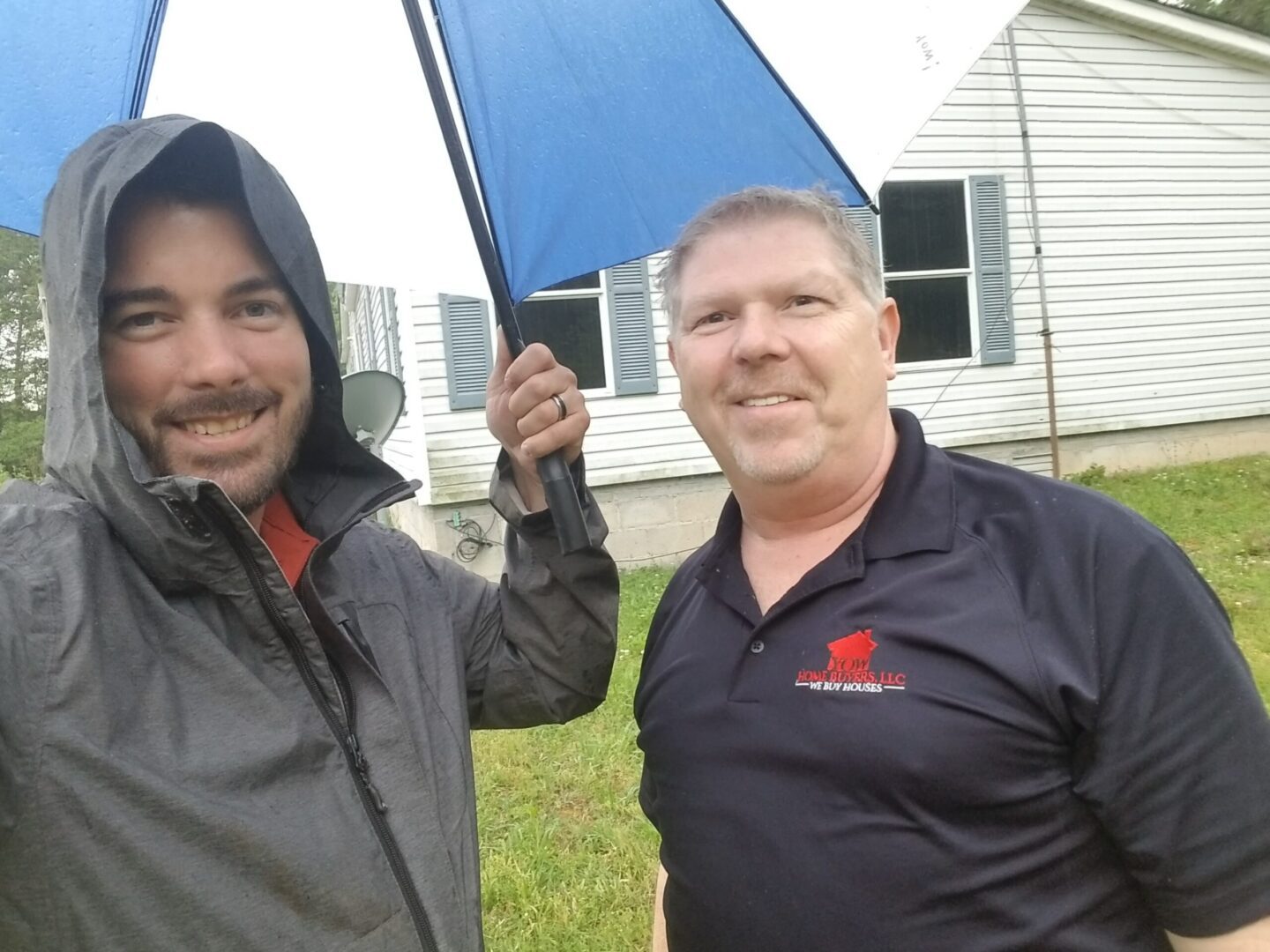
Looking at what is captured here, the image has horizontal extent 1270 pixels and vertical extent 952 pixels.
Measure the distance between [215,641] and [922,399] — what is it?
7.76 metres

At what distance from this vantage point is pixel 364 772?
1.33 meters

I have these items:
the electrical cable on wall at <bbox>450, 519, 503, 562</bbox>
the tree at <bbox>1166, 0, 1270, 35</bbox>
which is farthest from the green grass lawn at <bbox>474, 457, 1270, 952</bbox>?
the tree at <bbox>1166, 0, 1270, 35</bbox>

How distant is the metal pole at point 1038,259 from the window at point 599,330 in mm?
3620

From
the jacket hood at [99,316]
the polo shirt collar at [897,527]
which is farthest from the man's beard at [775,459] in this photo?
the jacket hood at [99,316]

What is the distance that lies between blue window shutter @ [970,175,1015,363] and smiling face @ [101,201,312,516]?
7.89 m

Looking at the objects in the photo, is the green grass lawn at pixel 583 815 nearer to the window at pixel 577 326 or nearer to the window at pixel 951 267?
the window at pixel 577 326

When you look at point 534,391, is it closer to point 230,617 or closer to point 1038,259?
point 230,617

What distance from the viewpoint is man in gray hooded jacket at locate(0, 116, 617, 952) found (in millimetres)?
1088

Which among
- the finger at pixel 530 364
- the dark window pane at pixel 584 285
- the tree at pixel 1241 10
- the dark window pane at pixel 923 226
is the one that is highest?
the tree at pixel 1241 10

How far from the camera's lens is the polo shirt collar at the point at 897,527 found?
5.26 feet

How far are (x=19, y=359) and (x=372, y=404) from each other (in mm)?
33854

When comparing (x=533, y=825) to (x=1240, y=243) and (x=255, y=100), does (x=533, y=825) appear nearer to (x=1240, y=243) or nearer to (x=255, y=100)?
(x=255, y=100)

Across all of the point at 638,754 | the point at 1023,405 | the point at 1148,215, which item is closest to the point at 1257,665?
the point at 638,754

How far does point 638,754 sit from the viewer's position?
163 inches
